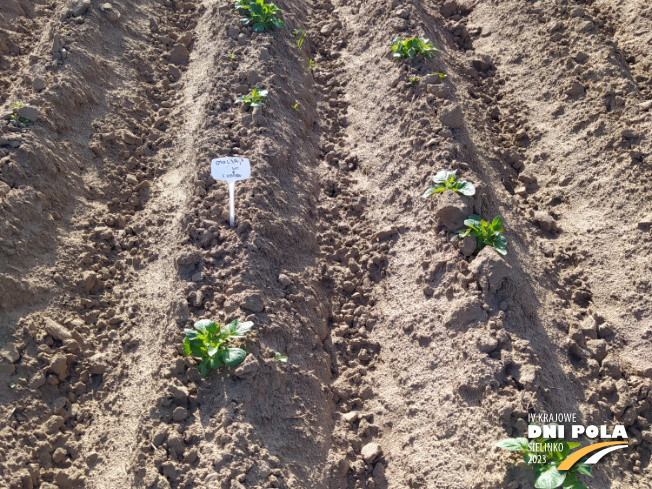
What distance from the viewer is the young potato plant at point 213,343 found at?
3.19 meters

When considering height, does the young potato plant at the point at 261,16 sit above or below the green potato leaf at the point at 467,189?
above

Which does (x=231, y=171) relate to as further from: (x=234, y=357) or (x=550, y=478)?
(x=550, y=478)

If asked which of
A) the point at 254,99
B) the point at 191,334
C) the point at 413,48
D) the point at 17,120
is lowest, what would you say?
the point at 191,334

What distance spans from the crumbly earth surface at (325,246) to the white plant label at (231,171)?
129mm

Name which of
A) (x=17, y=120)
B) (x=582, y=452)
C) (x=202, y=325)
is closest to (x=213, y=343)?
(x=202, y=325)

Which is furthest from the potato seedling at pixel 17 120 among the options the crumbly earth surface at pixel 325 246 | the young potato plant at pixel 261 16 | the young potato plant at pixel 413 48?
the young potato plant at pixel 413 48

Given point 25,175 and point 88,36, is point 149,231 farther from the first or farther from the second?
point 88,36

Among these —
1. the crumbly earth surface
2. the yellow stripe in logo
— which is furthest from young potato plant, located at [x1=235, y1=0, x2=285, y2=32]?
the yellow stripe in logo

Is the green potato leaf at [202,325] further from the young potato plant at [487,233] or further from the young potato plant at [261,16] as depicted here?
the young potato plant at [261,16]

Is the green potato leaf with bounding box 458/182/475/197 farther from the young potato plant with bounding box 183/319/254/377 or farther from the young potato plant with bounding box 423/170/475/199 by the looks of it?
the young potato plant with bounding box 183/319/254/377

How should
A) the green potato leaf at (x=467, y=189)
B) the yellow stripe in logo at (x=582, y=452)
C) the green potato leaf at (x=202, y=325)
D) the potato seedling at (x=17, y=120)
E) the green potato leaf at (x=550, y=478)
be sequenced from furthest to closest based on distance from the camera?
the potato seedling at (x=17, y=120)
the green potato leaf at (x=467, y=189)
the green potato leaf at (x=202, y=325)
the yellow stripe in logo at (x=582, y=452)
the green potato leaf at (x=550, y=478)

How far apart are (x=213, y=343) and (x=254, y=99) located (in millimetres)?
2216

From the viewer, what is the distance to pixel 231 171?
12.8ft

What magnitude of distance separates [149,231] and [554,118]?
11.3ft
